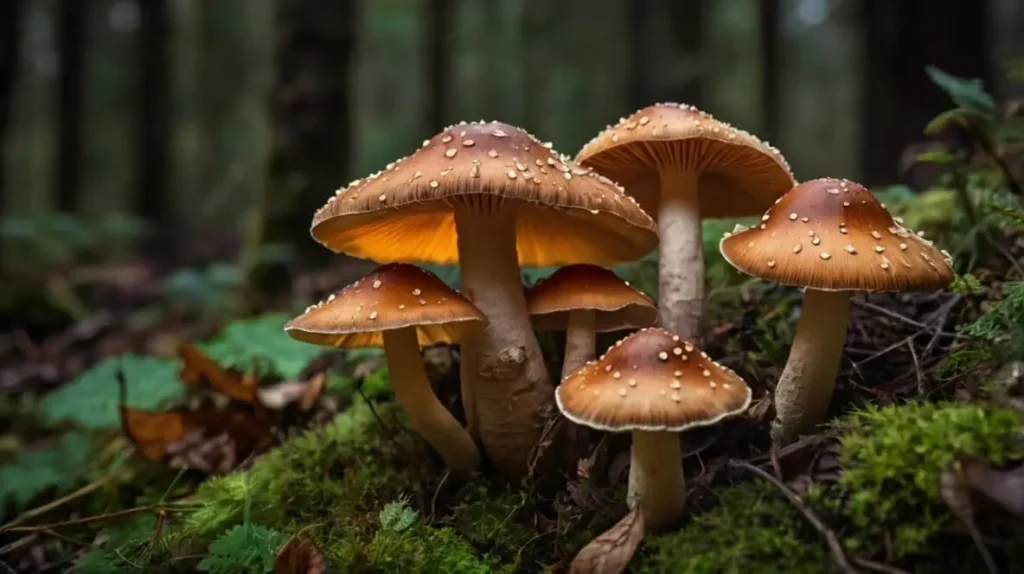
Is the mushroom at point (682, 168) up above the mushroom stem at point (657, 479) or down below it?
above

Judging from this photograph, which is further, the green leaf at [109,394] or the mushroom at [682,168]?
the green leaf at [109,394]

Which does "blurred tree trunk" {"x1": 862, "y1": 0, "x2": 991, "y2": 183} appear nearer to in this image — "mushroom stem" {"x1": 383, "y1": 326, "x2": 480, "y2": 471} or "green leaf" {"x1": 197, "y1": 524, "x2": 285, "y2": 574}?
"mushroom stem" {"x1": 383, "y1": 326, "x2": 480, "y2": 471}

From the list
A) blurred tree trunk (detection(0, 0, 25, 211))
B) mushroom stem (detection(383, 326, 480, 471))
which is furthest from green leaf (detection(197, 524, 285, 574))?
blurred tree trunk (detection(0, 0, 25, 211))

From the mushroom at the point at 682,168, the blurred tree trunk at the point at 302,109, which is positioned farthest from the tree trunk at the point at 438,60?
the mushroom at the point at 682,168

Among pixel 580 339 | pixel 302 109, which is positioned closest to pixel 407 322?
pixel 580 339

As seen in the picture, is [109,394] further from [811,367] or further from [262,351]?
[811,367]

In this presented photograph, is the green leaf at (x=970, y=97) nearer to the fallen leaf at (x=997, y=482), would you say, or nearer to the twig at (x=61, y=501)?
the fallen leaf at (x=997, y=482)

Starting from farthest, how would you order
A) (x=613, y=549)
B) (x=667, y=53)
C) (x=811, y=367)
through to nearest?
(x=667, y=53) → (x=811, y=367) → (x=613, y=549)
